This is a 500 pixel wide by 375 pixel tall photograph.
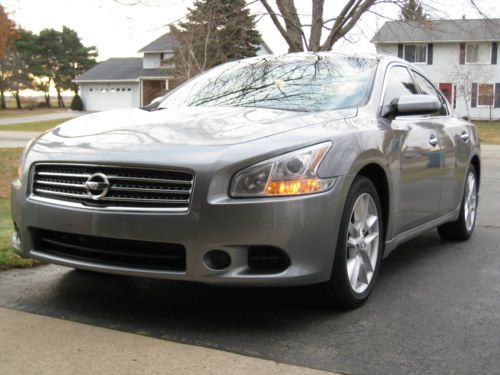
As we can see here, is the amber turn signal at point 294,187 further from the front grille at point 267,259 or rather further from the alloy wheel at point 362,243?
the alloy wheel at point 362,243

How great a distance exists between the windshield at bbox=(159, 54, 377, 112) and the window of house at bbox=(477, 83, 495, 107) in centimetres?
3720

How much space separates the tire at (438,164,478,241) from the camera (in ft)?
19.3

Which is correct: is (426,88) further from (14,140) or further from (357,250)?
(14,140)

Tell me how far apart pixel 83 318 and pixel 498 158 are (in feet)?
49.5

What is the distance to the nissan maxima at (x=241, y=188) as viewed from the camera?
10.6ft

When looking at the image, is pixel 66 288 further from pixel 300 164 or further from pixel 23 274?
pixel 300 164

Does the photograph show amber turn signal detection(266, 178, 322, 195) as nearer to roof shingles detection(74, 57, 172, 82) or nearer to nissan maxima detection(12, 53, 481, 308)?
nissan maxima detection(12, 53, 481, 308)

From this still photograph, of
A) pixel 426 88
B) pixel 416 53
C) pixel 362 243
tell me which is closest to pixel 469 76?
pixel 416 53

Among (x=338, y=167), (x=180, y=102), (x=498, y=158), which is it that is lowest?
(x=498, y=158)

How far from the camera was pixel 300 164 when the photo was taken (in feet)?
11.0

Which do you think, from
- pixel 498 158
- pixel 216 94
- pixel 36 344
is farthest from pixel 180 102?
pixel 498 158

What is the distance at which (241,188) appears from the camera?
3.24m

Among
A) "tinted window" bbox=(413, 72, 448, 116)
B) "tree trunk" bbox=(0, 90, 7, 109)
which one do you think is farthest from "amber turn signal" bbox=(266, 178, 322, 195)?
"tree trunk" bbox=(0, 90, 7, 109)

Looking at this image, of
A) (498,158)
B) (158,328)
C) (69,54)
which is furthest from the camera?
(69,54)
